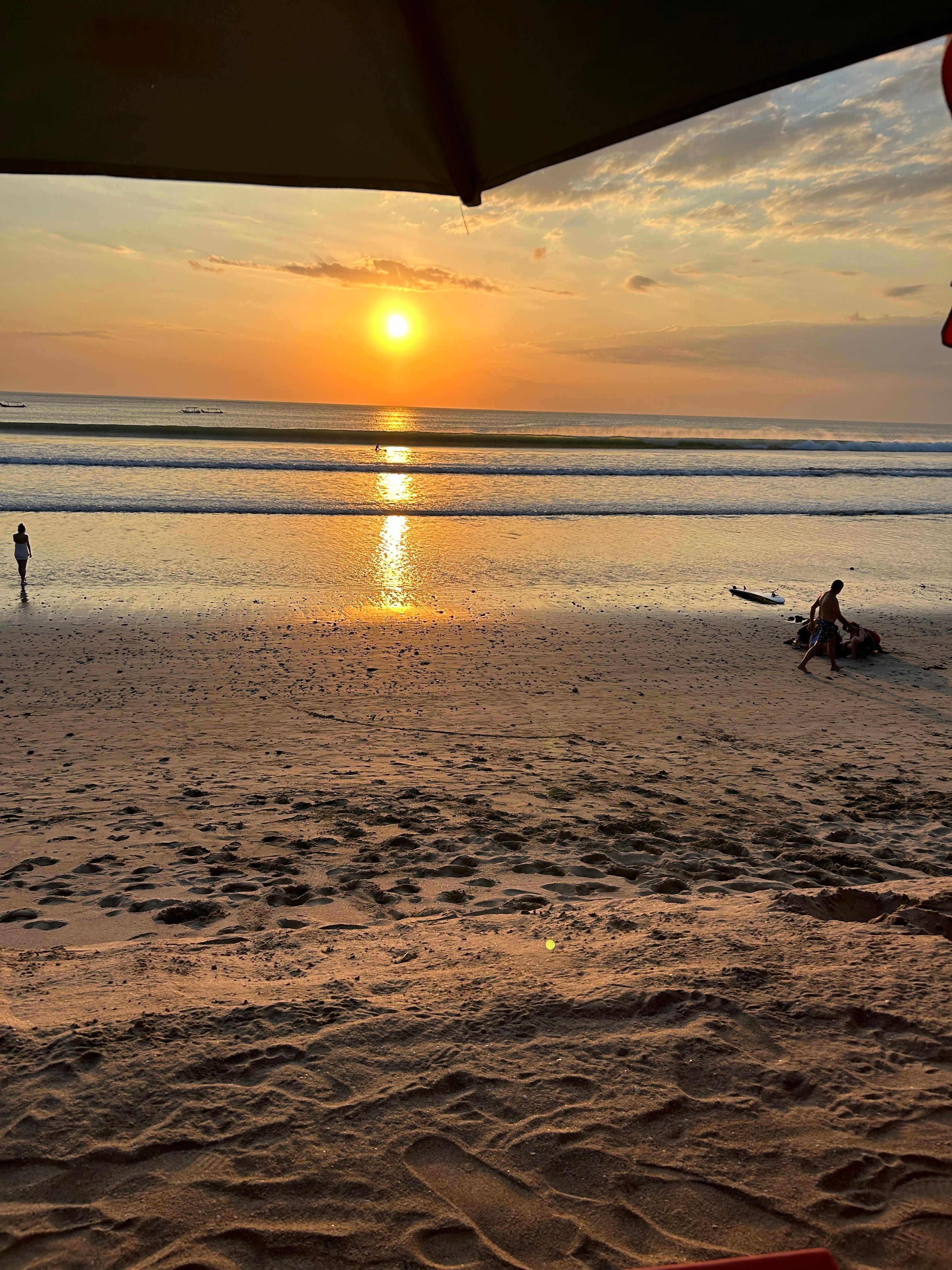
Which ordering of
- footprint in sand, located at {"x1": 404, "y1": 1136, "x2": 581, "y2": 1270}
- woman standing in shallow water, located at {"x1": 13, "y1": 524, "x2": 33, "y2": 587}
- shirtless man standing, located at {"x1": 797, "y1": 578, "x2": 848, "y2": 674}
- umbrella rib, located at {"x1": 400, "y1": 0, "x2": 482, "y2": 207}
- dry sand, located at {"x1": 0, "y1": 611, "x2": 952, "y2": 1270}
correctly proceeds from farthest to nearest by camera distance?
1. woman standing in shallow water, located at {"x1": 13, "y1": 524, "x2": 33, "y2": 587}
2. shirtless man standing, located at {"x1": 797, "y1": 578, "x2": 848, "y2": 674}
3. dry sand, located at {"x1": 0, "y1": 611, "x2": 952, "y2": 1270}
4. footprint in sand, located at {"x1": 404, "y1": 1136, "x2": 581, "y2": 1270}
5. umbrella rib, located at {"x1": 400, "y1": 0, "x2": 482, "y2": 207}

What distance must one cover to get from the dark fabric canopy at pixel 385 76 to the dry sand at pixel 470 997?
2.97m

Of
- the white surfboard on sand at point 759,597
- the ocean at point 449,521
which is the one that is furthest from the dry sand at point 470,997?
the ocean at point 449,521

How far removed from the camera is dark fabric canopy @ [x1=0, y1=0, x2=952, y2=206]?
155 centimetres

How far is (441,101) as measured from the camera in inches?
69.9

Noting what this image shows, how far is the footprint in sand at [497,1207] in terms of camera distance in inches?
96.1

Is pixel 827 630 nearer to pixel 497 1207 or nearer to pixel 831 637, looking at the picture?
pixel 831 637

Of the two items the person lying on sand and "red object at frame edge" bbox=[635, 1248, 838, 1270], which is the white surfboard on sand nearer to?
the person lying on sand

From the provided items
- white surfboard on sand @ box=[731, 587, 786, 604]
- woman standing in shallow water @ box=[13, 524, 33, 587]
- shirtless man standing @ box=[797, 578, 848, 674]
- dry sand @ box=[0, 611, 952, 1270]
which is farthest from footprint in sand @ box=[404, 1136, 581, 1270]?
white surfboard on sand @ box=[731, 587, 786, 604]

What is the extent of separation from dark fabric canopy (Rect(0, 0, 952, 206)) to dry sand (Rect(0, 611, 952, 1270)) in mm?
2971

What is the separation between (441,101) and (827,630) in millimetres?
11274

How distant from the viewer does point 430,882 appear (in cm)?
545

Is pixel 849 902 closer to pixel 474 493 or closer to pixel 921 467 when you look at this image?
pixel 474 493

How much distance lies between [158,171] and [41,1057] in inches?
125

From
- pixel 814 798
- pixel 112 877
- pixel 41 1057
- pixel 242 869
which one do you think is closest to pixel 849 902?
pixel 814 798
